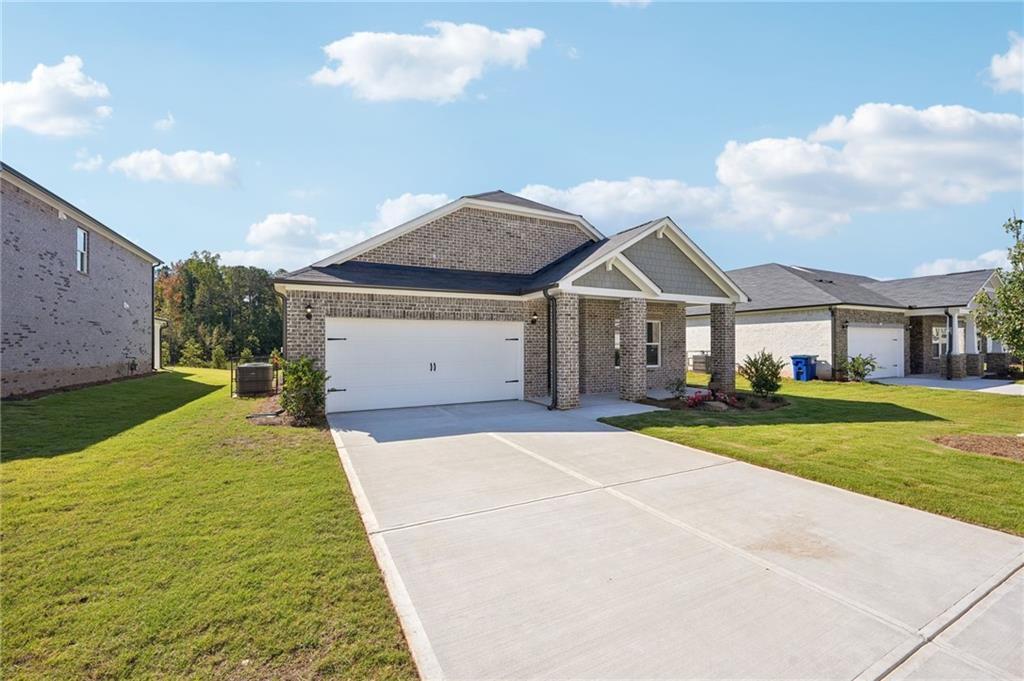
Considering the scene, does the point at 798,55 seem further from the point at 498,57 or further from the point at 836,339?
the point at 836,339

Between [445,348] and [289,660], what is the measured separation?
32.6ft

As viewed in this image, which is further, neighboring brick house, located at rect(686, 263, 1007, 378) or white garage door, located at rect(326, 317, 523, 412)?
neighboring brick house, located at rect(686, 263, 1007, 378)

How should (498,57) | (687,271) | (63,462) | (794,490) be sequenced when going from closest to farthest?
(794,490), (63,462), (498,57), (687,271)

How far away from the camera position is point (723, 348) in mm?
15227

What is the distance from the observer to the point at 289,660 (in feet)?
8.92

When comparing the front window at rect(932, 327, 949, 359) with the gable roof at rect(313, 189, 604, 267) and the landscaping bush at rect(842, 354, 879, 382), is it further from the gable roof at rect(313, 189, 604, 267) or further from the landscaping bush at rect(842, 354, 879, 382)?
the gable roof at rect(313, 189, 604, 267)

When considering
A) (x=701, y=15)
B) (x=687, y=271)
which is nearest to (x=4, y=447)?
(x=701, y=15)

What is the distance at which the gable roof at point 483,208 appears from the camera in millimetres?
12703

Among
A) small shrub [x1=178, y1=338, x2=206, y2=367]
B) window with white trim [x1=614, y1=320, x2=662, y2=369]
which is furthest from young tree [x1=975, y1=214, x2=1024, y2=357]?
small shrub [x1=178, y1=338, x2=206, y2=367]

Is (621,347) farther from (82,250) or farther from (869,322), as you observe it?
(82,250)

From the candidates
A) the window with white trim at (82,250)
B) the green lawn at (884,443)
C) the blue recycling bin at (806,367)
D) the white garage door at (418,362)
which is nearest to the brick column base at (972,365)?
the blue recycling bin at (806,367)

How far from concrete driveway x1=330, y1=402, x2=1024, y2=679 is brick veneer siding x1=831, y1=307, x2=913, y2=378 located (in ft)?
52.4

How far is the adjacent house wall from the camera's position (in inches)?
766

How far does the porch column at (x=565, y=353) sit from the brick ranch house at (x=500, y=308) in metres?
0.03
